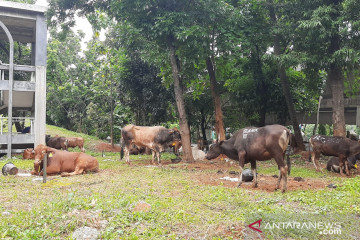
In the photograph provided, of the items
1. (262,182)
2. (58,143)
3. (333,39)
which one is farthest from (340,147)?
(58,143)

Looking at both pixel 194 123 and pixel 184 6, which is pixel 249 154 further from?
pixel 194 123

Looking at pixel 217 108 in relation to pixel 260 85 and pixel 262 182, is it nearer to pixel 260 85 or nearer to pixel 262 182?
pixel 260 85

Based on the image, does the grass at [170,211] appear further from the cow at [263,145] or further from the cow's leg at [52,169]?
the cow's leg at [52,169]

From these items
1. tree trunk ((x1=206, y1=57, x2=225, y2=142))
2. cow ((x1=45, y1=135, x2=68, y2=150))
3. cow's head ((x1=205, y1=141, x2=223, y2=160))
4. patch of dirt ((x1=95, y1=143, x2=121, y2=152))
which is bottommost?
patch of dirt ((x1=95, y1=143, x2=121, y2=152))

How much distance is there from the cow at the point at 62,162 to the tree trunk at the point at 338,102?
35.8ft

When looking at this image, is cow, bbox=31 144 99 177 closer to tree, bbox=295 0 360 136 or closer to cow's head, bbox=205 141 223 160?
cow's head, bbox=205 141 223 160

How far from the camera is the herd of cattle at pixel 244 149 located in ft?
25.6

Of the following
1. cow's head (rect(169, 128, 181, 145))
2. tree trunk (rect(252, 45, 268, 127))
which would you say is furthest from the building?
tree trunk (rect(252, 45, 268, 127))

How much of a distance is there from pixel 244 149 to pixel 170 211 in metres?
3.64

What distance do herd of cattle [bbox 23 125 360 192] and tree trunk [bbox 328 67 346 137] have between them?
115 inches

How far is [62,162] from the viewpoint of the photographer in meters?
10.2

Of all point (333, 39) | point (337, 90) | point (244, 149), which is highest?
point (333, 39)

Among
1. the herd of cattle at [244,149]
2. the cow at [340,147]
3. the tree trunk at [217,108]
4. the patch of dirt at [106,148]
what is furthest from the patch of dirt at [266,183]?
the patch of dirt at [106,148]

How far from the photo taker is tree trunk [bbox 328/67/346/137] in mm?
14555
